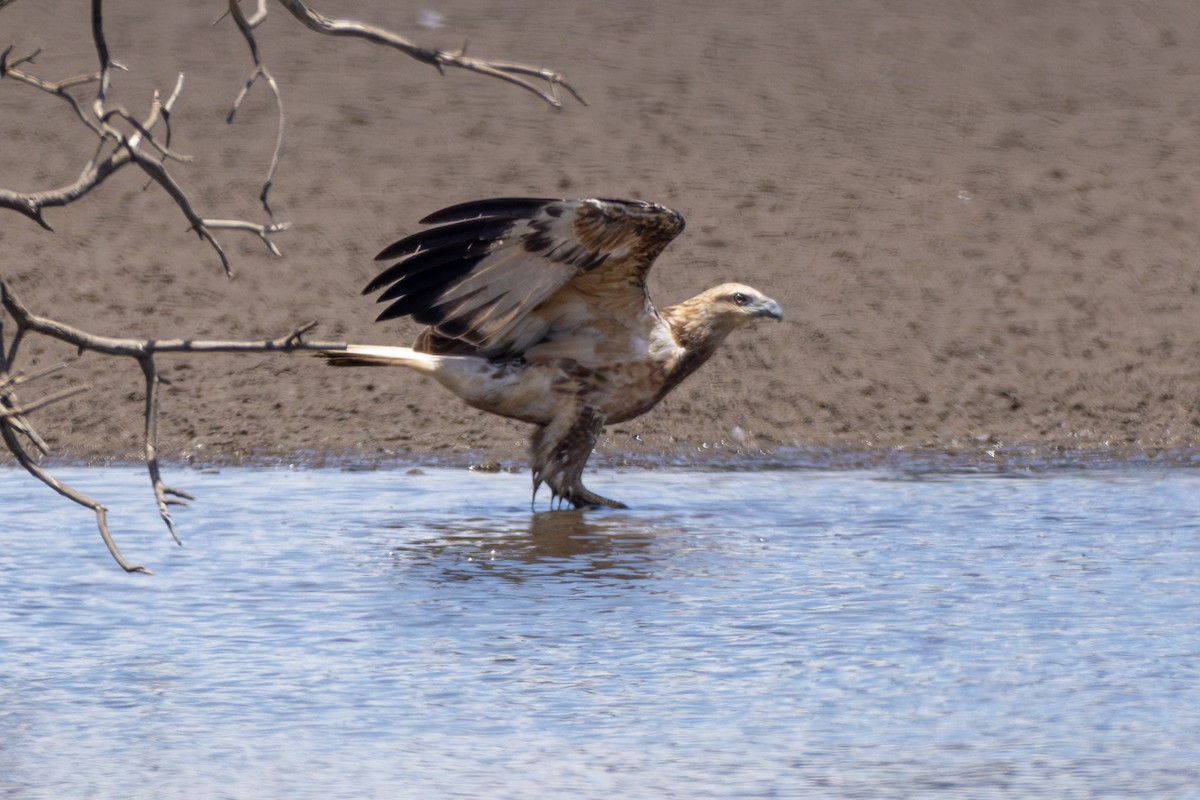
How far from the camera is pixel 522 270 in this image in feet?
27.9

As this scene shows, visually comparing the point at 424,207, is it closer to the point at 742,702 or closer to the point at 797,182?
the point at 797,182

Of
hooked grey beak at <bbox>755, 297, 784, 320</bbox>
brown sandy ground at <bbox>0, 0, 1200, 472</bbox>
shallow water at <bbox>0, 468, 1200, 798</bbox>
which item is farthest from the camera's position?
brown sandy ground at <bbox>0, 0, 1200, 472</bbox>

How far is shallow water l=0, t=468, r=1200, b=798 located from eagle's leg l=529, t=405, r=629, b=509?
0.61 feet

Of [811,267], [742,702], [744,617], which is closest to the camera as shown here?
[742,702]

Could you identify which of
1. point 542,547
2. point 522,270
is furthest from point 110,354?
point 522,270

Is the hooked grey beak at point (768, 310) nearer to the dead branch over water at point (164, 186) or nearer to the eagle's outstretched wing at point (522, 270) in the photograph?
the eagle's outstretched wing at point (522, 270)

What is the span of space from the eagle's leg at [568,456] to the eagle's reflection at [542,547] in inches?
4.8

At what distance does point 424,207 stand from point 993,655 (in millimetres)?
7767

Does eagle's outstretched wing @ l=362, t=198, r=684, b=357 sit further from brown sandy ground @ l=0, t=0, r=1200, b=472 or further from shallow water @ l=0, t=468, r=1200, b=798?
brown sandy ground @ l=0, t=0, r=1200, b=472

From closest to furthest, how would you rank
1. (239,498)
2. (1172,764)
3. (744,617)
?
(1172,764) < (744,617) < (239,498)

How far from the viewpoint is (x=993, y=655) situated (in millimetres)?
5992

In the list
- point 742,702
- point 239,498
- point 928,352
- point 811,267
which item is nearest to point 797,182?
point 811,267

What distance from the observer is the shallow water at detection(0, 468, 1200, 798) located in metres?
4.93

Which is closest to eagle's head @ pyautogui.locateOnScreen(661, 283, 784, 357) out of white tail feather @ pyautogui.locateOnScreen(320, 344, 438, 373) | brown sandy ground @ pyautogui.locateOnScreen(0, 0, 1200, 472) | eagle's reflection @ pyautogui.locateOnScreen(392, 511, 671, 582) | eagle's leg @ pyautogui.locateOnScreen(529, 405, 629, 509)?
eagle's leg @ pyautogui.locateOnScreen(529, 405, 629, 509)
